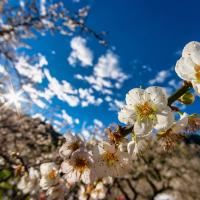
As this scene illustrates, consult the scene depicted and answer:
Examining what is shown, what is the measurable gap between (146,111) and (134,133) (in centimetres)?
14

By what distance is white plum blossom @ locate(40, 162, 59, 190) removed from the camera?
2.23 metres

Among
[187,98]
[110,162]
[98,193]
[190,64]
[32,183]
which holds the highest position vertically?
[32,183]

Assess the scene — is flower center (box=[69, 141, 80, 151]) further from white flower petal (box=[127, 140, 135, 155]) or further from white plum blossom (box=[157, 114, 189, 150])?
white plum blossom (box=[157, 114, 189, 150])

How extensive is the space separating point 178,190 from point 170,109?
19.1 ft

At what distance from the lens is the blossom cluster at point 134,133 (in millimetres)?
1292

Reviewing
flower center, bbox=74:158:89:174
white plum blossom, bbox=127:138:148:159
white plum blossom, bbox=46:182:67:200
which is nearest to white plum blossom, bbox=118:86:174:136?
white plum blossom, bbox=127:138:148:159

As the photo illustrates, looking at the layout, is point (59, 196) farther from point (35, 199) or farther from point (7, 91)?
point (7, 91)

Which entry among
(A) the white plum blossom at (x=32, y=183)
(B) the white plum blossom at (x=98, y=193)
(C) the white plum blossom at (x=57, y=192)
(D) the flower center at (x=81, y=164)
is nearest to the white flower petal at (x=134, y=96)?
(D) the flower center at (x=81, y=164)

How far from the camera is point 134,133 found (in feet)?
4.61

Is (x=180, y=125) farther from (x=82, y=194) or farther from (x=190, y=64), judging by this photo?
(x=82, y=194)

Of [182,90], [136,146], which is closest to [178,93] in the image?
[182,90]

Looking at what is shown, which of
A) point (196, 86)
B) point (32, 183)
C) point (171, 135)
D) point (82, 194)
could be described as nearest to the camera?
point (196, 86)

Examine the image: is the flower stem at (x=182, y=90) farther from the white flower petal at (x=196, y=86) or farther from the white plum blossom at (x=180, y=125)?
the white plum blossom at (x=180, y=125)

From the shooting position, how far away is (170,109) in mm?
1348
